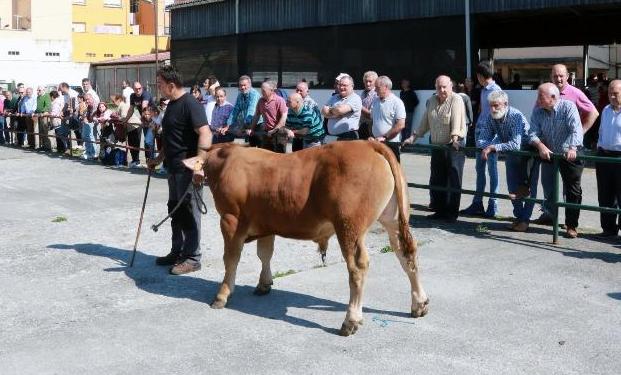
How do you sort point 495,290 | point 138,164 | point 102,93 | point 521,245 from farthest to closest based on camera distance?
1. point 102,93
2. point 138,164
3. point 521,245
4. point 495,290

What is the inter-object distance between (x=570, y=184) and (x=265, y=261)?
4052mm

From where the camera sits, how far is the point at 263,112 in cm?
1210

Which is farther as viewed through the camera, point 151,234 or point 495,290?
point 151,234

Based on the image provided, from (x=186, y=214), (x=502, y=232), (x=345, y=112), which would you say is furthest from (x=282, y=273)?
(x=345, y=112)

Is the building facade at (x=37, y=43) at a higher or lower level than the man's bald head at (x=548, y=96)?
higher

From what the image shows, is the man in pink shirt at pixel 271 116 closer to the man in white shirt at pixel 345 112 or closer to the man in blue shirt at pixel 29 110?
the man in white shirt at pixel 345 112

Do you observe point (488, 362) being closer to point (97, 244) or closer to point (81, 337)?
point (81, 337)

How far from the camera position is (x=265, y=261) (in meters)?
6.77

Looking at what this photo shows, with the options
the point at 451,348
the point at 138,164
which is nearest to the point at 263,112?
the point at 138,164

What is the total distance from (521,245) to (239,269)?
314 cm

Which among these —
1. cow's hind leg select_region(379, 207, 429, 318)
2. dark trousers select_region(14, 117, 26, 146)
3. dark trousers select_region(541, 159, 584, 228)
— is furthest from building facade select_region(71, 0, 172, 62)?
cow's hind leg select_region(379, 207, 429, 318)

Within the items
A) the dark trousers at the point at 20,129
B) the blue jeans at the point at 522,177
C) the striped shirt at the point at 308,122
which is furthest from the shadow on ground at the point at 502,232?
the dark trousers at the point at 20,129

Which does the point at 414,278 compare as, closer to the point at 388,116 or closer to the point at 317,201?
the point at 317,201

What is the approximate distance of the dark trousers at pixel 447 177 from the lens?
9898mm
